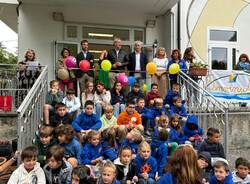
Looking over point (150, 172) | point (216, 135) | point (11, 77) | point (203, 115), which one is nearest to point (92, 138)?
point (150, 172)

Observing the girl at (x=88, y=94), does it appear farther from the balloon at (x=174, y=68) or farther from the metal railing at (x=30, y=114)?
the balloon at (x=174, y=68)

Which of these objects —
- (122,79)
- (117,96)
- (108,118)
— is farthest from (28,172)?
(122,79)

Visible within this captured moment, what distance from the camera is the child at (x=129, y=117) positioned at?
24.9 ft

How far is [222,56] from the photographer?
41.9 ft

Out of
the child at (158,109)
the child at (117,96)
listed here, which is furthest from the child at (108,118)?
the child at (158,109)

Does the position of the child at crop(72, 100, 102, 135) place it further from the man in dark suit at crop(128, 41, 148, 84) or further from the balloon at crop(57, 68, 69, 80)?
the man in dark suit at crop(128, 41, 148, 84)

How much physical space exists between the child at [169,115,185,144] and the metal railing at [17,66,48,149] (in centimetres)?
250

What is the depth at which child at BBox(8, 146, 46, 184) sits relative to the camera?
4.75 m

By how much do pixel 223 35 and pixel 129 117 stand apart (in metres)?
6.45

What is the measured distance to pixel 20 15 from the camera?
37.0 ft

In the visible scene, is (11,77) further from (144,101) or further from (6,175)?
(6,175)

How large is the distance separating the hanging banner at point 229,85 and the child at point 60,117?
4.30 metres

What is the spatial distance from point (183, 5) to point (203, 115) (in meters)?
4.70

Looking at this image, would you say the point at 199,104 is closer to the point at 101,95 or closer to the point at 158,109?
the point at 158,109
